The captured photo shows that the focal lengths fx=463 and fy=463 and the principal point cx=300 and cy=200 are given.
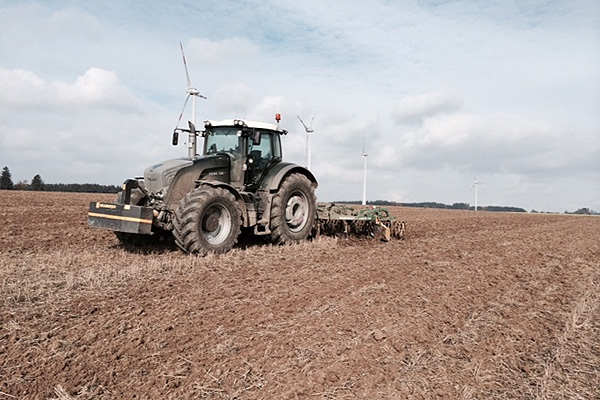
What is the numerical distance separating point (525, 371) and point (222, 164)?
669cm

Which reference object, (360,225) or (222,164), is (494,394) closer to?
(222,164)

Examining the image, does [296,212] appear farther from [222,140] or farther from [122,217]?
[122,217]

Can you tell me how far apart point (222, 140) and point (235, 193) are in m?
1.47

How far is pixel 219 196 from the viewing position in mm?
8281

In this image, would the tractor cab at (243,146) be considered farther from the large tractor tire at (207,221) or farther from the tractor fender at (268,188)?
the large tractor tire at (207,221)

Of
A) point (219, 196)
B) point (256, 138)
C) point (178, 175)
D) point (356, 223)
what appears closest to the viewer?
point (219, 196)

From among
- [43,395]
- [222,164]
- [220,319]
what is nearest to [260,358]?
[220,319]

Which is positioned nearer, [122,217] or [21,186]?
[122,217]

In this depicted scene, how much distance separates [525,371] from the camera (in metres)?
3.95

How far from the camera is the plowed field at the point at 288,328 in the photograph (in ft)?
11.5

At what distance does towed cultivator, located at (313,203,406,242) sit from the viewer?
1157 centimetres

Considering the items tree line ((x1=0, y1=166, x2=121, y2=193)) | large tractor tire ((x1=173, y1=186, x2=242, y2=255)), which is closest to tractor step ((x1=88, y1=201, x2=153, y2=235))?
large tractor tire ((x1=173, y1=186, x2=242, y2=255))

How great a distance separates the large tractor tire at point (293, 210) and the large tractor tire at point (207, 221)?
1057 mm

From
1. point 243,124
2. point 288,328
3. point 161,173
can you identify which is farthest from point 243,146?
point 288,328
